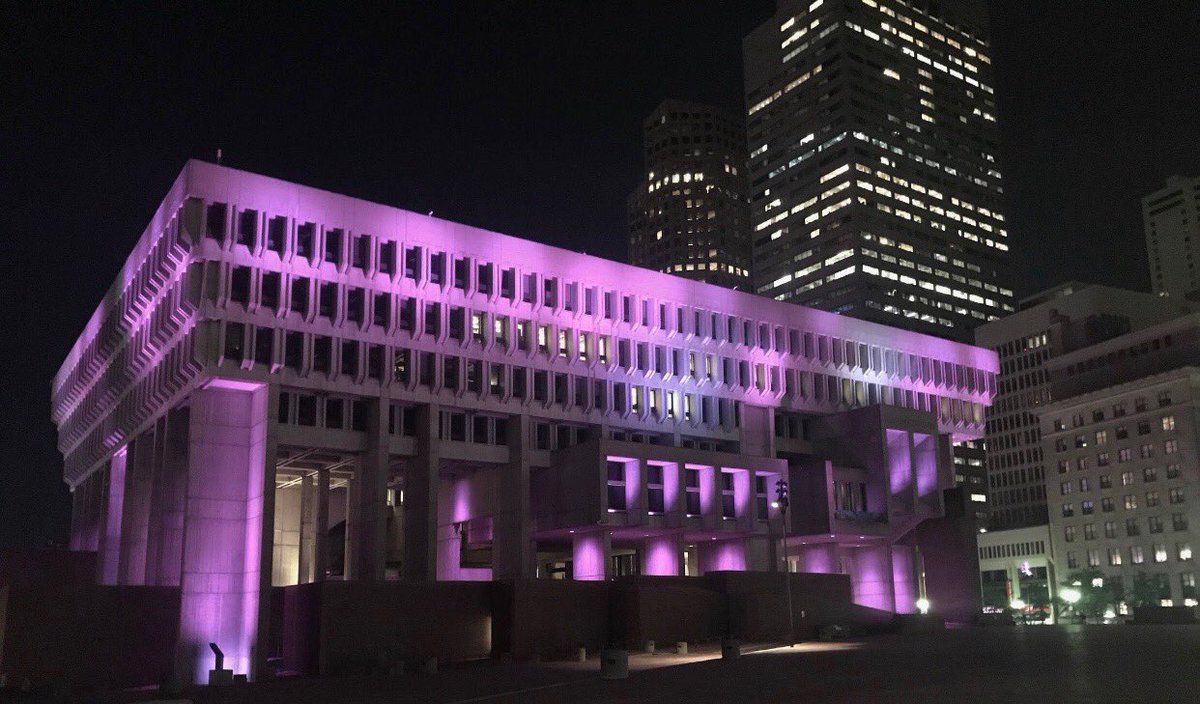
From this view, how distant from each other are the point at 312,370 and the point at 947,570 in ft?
193

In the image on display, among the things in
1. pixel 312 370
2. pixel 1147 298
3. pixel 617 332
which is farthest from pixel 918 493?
pixel 1147 298

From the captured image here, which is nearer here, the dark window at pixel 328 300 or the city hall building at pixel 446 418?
the city hall building at pixel 446 418

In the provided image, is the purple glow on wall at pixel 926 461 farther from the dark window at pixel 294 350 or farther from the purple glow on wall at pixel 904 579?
the dark window at pixel 294 350

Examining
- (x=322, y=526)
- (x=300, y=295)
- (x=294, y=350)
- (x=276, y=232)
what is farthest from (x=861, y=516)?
(x=276, y=232)

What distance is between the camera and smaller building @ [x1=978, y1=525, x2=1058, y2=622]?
152 m

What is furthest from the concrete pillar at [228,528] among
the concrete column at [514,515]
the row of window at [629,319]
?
the concrete column at [514,515]

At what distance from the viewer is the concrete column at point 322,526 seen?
73.9 meters

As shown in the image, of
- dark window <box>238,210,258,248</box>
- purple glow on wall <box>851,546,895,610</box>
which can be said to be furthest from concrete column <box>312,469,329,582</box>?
purple glow on wall <box>851,546,895,610</box>

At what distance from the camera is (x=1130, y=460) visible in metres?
135

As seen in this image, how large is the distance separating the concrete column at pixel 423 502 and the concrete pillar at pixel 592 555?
38.1 feet

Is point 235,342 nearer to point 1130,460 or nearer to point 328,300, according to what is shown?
point 328,300

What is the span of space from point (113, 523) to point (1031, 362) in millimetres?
145277

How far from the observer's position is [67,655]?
53.5 meters

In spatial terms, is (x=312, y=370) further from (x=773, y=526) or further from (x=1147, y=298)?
(x=1147, y=298)
